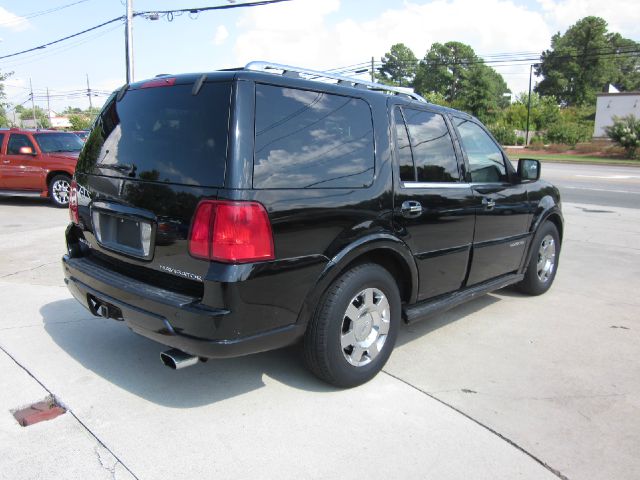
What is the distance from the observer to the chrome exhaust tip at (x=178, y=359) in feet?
9.44

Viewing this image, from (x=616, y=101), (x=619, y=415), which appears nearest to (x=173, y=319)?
(x=619, y=415)

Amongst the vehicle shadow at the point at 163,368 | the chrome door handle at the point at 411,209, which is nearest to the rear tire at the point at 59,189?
the vehicle shadow at the point at 163,368

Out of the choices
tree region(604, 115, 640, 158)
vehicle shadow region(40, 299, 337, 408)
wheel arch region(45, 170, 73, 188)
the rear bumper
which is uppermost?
tree region(604, 115, 640, 158)

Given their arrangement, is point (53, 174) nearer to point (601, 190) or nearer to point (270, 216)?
point (270, 216)

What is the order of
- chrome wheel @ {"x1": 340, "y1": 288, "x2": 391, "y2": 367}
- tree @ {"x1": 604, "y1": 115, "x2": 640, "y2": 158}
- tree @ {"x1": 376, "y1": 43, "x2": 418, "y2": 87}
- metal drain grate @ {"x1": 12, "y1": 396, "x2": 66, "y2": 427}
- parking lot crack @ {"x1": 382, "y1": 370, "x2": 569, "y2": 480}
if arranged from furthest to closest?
tree @ {"x1": 376, "y1": 43, "x2": 418, "y2": 87} < tree @ {"x1": 604, "y1": 115, "x2": 640, "y2": 158} < chrome wheel @ {"x1": 340, "y1": 288, "x2": 391, "y2": 367} < metal drain grate @ {"x1": 12, "y1": 396, "x2": 66, "y2": 427} < parking lot crack @ {"x1": 382, "y1": 370, "x2": 569, "y2": 480}

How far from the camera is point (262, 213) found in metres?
2.78

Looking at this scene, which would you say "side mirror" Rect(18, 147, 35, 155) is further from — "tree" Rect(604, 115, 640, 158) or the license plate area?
"tree" Rect(604, 115, 640, 158)

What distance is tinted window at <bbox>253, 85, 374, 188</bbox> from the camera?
2877 mm

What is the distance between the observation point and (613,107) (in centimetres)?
5297

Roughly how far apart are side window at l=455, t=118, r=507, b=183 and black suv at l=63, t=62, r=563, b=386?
22 cm

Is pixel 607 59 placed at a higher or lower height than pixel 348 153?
higher

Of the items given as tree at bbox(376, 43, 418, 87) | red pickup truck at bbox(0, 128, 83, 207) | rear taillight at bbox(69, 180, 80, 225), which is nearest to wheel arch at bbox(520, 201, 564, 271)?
rear taillight at bbox(69, 180, 80, 225)

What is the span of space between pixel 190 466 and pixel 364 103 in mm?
2382

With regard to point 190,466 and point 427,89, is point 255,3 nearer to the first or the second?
point 190,466
